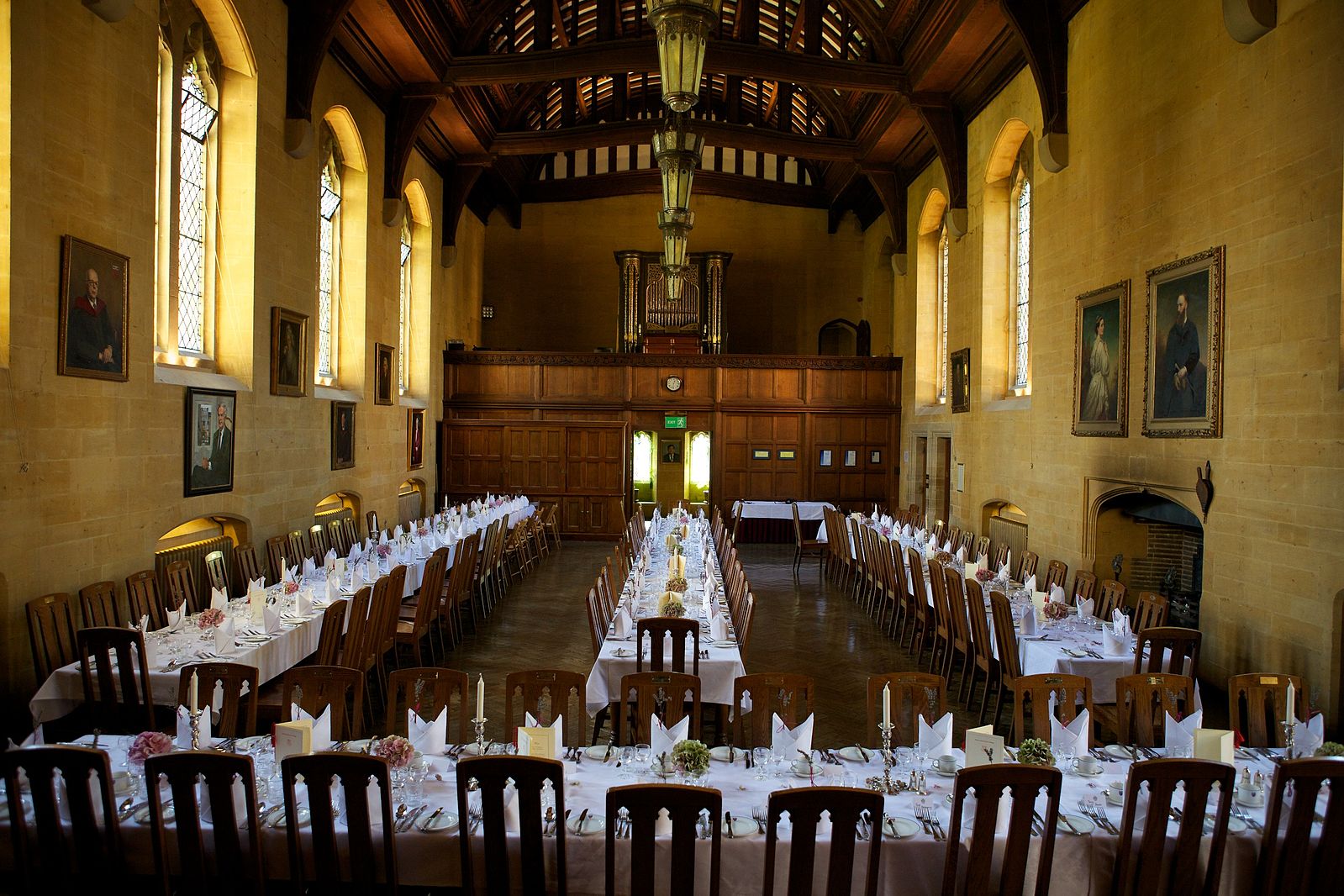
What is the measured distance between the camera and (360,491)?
471 inches

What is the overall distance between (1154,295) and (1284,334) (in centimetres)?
187

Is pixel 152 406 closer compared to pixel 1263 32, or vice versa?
pixel 1263 32

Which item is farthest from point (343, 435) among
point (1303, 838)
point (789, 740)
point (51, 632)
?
point (1303, 838)

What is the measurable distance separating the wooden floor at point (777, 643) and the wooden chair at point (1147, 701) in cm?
164

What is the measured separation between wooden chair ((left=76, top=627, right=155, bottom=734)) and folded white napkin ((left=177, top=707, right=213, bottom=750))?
1.28 meters

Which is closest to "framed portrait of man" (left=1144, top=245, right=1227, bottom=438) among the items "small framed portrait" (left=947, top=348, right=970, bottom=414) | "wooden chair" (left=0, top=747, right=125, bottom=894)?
"small framed portrait" (left=947, top=348, right=970, bottom=414)

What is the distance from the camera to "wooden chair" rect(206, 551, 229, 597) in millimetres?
7829

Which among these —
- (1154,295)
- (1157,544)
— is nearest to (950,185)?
(1154,295)

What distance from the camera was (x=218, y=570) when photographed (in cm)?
832

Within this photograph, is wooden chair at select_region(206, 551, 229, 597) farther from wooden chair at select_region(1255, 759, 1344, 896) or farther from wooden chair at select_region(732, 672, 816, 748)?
wooden chair at select_region(1255, 759, 1344, 896)

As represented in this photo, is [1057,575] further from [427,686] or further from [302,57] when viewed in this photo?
[302,57]

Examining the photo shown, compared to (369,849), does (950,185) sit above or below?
above

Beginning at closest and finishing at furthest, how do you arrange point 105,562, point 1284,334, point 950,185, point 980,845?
point 980,845
point 1284,334
point 105,562
point 950,185

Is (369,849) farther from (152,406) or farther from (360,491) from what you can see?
(360,491)
